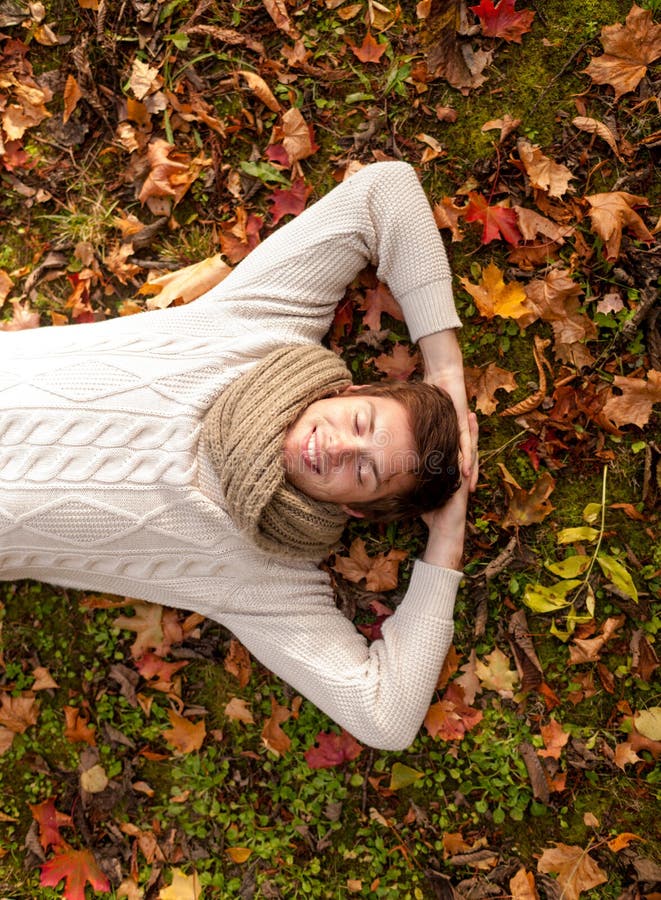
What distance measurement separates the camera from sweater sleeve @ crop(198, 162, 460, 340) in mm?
2734

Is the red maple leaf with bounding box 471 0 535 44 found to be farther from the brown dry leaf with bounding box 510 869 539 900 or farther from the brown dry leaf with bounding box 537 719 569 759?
the brown dry leaf with bounding box 510 869 539 900

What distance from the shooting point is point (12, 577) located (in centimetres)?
304

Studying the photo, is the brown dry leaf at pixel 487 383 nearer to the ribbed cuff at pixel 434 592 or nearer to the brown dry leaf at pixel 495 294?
the brown dry leaf at pixel 495 294

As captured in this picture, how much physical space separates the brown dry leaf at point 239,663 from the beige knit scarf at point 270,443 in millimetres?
839

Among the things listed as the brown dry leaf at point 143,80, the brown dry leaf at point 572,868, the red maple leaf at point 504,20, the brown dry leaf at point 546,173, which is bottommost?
the brown dry leaf at point 572,868

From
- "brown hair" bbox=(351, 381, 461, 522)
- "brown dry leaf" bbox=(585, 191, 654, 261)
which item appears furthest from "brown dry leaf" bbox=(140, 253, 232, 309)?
"brown dry leaf" bbox=(585, 191, 654, 261)

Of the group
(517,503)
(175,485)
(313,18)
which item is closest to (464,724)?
(517,503)

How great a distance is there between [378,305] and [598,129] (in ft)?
4.53

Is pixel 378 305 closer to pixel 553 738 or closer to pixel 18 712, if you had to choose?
pixel 553 738

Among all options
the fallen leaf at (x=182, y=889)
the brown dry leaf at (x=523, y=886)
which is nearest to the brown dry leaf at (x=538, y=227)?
the brown dry leaf at (x=523, y=886)

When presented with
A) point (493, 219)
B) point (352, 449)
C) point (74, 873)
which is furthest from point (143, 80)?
point (74, 873)

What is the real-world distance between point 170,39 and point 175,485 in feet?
8.00

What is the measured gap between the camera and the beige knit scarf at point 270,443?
2.48 meters

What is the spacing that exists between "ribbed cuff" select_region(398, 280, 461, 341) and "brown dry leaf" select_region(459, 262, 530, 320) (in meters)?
0.30
